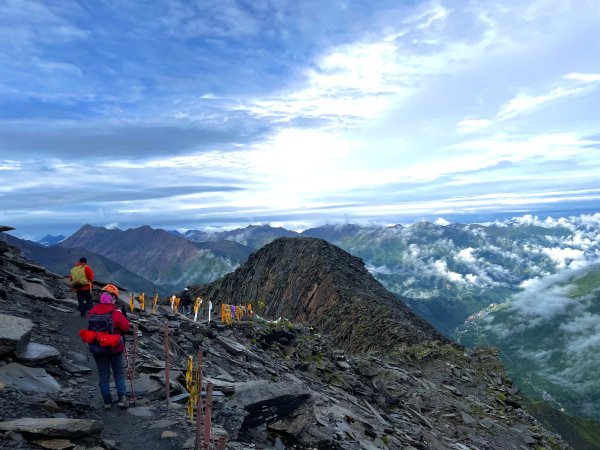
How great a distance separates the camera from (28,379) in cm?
1394

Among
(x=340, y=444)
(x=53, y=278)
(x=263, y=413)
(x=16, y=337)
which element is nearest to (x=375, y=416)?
(x=340, y=444)

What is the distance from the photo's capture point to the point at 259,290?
101m

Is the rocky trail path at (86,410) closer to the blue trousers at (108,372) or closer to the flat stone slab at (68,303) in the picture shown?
the blue trousers at (108,372)

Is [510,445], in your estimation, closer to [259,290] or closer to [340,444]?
[340,444]

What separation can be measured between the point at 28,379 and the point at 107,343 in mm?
2955

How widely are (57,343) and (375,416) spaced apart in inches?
605

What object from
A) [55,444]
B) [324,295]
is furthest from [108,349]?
[324,295]

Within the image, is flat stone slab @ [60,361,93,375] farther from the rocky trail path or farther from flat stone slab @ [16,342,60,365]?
flat stone slab @ [16,342,60,365]

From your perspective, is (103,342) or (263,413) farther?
(263,413)

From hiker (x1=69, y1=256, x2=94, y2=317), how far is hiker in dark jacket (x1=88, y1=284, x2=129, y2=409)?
10.2 m

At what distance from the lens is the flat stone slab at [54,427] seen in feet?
33.3

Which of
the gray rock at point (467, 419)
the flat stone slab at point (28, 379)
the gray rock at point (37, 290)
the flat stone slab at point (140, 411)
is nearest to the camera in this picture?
the flat stone slab at point (28, 379)

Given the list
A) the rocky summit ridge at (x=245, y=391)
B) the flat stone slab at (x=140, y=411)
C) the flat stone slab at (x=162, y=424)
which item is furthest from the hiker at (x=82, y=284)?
the flat stone slab at (x=162, y=424)

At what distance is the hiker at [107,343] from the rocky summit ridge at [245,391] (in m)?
0.61
